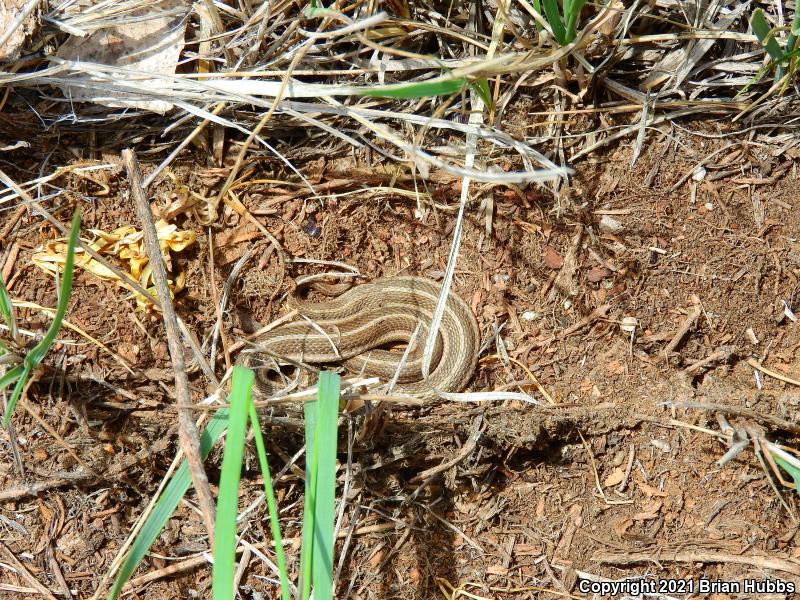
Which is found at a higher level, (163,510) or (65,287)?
(65,287)

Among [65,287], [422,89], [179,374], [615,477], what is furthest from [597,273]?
[65,287]

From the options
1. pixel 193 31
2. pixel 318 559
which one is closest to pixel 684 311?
pixel 318 559

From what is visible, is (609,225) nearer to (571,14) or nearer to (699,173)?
(699,173)

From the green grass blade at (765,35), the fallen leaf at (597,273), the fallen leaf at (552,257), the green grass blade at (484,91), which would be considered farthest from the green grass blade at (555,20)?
the fallen leaf at (597,273)

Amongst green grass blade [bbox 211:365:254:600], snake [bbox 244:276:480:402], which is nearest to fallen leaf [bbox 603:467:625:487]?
snake [bbox 244:276:480:402]

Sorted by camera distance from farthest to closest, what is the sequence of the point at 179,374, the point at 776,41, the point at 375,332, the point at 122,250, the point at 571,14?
the point at 375,332, the point at 122,250, the point at 776,41, the point at 571,14, the point at 179,374

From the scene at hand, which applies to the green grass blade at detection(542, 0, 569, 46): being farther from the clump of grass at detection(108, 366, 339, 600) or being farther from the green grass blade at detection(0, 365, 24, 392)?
the green grass blade at detection(0, 365, 24, 392)

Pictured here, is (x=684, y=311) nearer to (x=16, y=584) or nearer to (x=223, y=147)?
(x=223, y=147)
